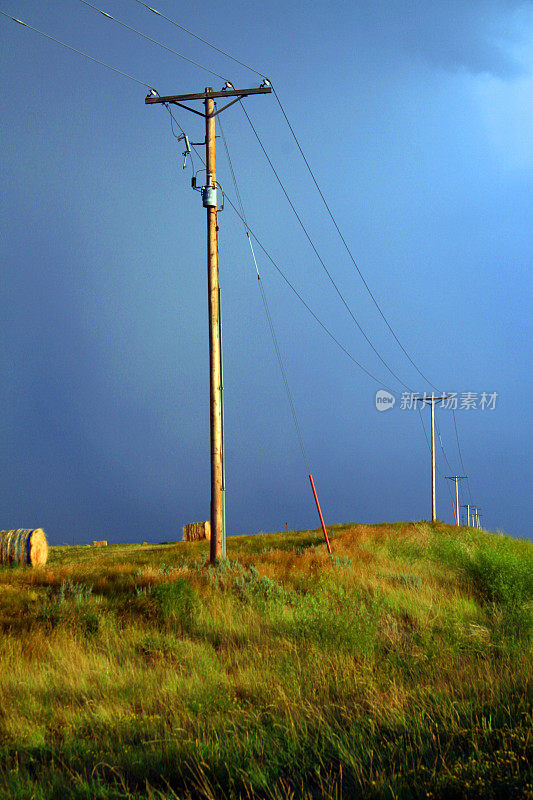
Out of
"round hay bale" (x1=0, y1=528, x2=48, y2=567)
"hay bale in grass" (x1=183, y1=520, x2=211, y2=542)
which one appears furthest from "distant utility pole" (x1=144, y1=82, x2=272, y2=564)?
"hay bale in grass" (x1=183, y1=520, x2=211, y2=542)

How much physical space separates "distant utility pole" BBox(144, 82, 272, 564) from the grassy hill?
190 centimetres

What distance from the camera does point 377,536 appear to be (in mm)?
21750

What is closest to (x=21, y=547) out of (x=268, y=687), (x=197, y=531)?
(x=197, y=531)

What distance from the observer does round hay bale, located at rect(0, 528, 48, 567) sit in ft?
68.5

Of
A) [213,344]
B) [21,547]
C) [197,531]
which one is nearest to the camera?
[213,344]

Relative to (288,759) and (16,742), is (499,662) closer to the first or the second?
(288,759)

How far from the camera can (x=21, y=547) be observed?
20906mm

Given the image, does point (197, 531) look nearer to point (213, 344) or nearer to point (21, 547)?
point (21, 547)

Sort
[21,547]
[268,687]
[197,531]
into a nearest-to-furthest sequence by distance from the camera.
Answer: [268,687] < [21,547] < [197,531]

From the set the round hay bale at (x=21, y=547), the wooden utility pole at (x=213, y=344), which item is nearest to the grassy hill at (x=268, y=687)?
the wooden utility pole at (x=213, y=344)

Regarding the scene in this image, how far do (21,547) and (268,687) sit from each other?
673 inches

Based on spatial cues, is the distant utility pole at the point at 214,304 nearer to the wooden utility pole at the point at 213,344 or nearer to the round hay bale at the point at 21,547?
the wooden utility pole at the point at 213,344

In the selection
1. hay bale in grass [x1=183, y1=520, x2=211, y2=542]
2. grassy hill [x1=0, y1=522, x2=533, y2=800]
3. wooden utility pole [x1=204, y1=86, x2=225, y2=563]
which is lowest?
hay bale in grass [x1=183, y1=520, x2=211, y2=542]

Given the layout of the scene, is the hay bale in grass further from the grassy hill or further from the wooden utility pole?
the grassy hill
